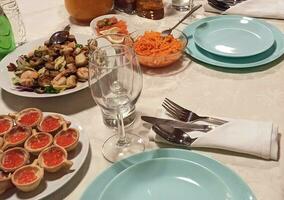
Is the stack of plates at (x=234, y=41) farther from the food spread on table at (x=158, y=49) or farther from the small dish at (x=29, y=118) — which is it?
the small dish at (x=29, y=118)

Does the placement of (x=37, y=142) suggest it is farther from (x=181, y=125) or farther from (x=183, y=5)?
(x=183, y=5)

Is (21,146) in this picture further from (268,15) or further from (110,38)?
(268,15)

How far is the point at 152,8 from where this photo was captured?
1219mm

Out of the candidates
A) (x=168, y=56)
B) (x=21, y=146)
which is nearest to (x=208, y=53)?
(x=168, y=56)

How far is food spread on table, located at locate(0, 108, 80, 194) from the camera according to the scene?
680 mm

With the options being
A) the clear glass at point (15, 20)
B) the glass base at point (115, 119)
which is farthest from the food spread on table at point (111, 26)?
the glass base at point (115, 119)

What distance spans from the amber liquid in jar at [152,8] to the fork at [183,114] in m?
0.44

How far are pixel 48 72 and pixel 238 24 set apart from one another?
0.52m

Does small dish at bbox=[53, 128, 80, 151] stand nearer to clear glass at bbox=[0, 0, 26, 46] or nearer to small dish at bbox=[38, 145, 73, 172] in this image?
small dish at bbox=[38, 145, 73, 172]

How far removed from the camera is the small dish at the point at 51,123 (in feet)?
2.54

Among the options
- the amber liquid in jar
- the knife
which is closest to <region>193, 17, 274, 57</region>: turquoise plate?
the amber liquid in jar

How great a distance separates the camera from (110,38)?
96cm

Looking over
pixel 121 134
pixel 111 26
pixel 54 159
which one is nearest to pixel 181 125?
pixel 121 134

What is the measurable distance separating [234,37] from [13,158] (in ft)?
2.07
